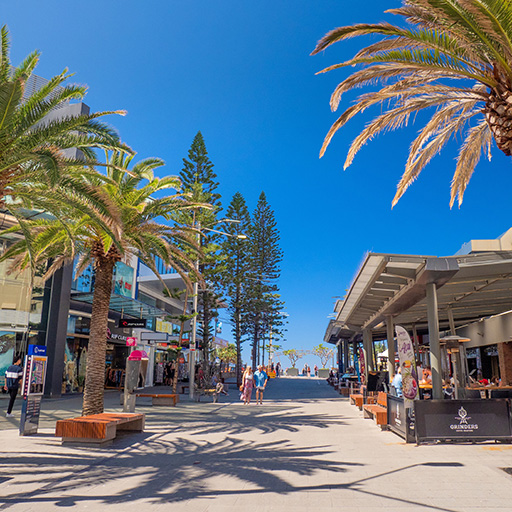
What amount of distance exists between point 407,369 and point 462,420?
139cm

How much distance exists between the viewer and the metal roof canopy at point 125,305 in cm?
2358

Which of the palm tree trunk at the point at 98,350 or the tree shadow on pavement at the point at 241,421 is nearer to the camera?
the palm tree trunk at the point at 98,350

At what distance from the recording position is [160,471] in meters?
7.30

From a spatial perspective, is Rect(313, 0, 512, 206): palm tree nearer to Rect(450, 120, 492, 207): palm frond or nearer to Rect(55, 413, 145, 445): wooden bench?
Rect(450, 120, 492, 207): palm frond

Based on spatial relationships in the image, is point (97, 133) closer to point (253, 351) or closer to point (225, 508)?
point (225, 508)

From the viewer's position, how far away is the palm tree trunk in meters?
12.0

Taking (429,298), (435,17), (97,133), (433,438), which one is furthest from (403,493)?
(97,133)

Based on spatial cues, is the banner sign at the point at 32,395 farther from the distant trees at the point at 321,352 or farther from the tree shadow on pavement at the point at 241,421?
the distant trees at the point at 321,352

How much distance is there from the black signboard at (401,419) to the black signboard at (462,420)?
274 mm

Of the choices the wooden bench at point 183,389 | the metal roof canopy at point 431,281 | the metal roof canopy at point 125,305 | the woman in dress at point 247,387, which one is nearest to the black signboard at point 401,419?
the metal roof canopy at point 431,281

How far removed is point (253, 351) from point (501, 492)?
4248 cm

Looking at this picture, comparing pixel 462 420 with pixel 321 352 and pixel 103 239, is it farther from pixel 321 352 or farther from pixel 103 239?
pixel 321 352

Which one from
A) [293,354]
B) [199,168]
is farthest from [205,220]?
[293,354]

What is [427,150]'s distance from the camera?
1074 cm
